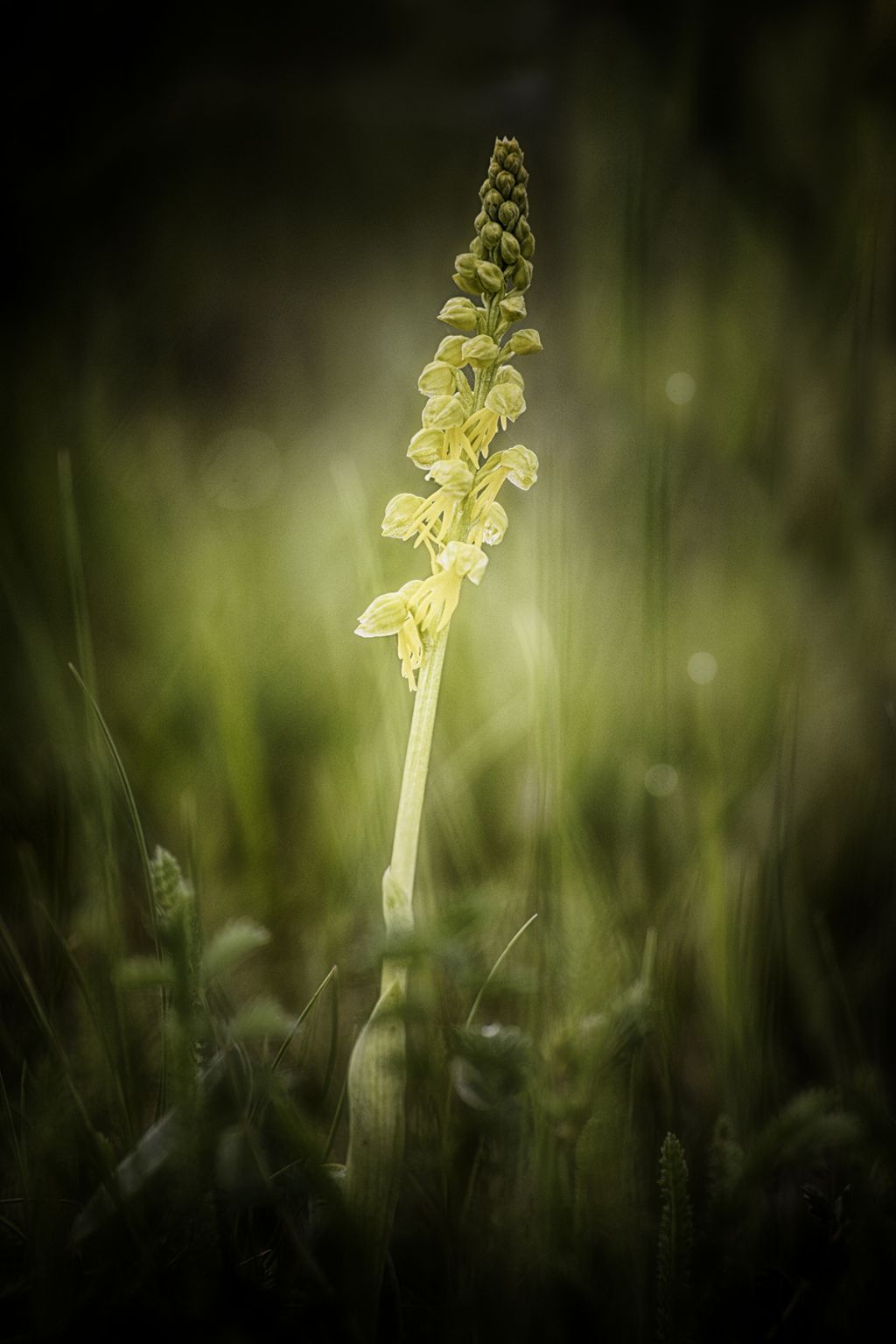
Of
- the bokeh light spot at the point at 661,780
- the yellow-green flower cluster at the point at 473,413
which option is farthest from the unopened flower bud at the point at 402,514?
the bokeh light spot at the point at 661,780

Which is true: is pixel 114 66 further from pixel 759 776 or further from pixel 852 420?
pixel 759 776

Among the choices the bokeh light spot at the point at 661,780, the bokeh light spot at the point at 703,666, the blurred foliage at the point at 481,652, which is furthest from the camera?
the bokeh light spot at the point at 703,666

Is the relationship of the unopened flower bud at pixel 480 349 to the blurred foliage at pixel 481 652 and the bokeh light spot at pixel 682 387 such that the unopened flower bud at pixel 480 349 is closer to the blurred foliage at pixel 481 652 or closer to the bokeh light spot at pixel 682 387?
the blurred foliage at pixel 481 652

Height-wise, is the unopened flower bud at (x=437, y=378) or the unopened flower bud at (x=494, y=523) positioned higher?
the unopened flower bud at (x=437, y=378)

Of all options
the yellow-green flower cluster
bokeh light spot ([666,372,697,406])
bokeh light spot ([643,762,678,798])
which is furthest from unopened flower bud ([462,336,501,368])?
bokeh light spot ([666,372,697,406])

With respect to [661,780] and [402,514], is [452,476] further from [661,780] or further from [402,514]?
[661,780]

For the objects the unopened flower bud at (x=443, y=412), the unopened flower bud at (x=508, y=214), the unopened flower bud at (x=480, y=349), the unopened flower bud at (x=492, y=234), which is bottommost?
the unopened flower bud at (x=443, y=412)

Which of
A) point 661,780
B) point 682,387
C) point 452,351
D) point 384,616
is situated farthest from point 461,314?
point 682,387

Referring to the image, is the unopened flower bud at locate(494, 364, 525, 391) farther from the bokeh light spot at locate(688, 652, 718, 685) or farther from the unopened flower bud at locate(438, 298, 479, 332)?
the bokeh light spot at locate(688, 652, 718, 685)
